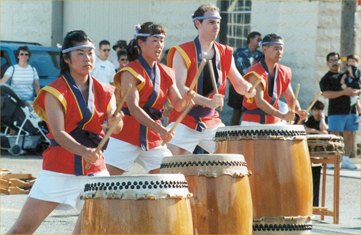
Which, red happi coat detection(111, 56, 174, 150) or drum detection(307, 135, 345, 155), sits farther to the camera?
drum detection(307, 135, 345, 155)

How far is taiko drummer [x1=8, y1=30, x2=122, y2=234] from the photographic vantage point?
5.02 m

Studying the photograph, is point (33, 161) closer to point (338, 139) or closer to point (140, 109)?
point (338, 139)

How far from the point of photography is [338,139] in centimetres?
840

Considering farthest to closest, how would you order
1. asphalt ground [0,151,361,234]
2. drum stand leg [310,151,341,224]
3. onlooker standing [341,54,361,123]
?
onlooker standing [341,54,361,123], drum stand leg [310,151,341,224], asphalt ground [0,151,361,234]

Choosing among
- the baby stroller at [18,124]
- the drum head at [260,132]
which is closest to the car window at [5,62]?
the baby stroller at [18,124]

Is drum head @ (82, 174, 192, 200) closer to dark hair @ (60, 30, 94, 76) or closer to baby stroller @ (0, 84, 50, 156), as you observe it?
dark hair @ (60, 30, 94, 76)

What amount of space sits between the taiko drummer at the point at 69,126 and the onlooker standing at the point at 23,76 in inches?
319

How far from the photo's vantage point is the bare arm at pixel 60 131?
484 centimetres

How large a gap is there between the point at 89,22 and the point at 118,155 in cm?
1217

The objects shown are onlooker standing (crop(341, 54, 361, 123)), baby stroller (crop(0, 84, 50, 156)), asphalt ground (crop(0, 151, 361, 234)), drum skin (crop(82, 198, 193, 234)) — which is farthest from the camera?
baby stroller (crop(0, 84, 50, 156))

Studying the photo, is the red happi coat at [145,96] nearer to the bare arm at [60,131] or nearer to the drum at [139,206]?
the bare arm at [60,131]

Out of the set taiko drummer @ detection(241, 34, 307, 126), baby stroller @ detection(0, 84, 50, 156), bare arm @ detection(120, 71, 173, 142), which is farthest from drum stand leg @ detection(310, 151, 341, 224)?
baby stroller @ detection(0, 84, 50, 156)

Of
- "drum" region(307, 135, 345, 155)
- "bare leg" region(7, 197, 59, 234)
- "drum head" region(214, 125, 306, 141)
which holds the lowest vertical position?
"bare leg" region(7, 197, 59, 234)

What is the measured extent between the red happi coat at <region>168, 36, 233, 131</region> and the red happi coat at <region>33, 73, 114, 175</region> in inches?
63.8
